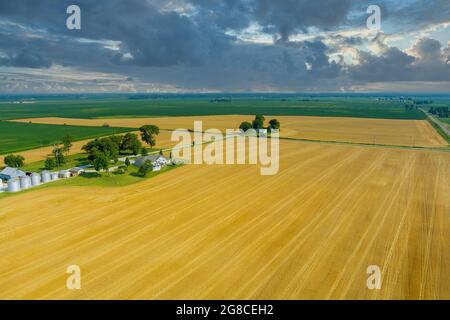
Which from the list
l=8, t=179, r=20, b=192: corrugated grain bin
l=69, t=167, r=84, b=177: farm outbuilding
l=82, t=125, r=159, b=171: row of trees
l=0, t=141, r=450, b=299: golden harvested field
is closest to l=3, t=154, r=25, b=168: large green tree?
l=82, t=125, r=159, b=171: row of trees

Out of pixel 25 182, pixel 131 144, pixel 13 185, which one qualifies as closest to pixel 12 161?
pixel 25 182

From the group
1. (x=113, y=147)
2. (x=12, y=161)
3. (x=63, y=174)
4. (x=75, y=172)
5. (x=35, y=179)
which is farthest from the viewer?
(x=113, y=147)

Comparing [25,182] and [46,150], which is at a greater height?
[46,150]

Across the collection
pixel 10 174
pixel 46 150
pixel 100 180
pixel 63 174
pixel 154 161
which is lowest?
pixel 100 180

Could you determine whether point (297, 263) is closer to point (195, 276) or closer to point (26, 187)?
point (195, 276)

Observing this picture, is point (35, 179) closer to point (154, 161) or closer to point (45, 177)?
point (45, 177)

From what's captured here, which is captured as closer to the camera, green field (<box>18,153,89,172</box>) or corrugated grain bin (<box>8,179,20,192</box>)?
corrugated grain bin (<box>8,179,20,192</box>)

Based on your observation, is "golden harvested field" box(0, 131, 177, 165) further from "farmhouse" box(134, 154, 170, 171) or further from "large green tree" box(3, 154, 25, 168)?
"farmhouse" box(134, 154, 170, 171)

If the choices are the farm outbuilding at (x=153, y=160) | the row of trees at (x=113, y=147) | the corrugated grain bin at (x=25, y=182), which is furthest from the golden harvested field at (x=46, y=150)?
the farm outbuilding at (x=153, y=160)
